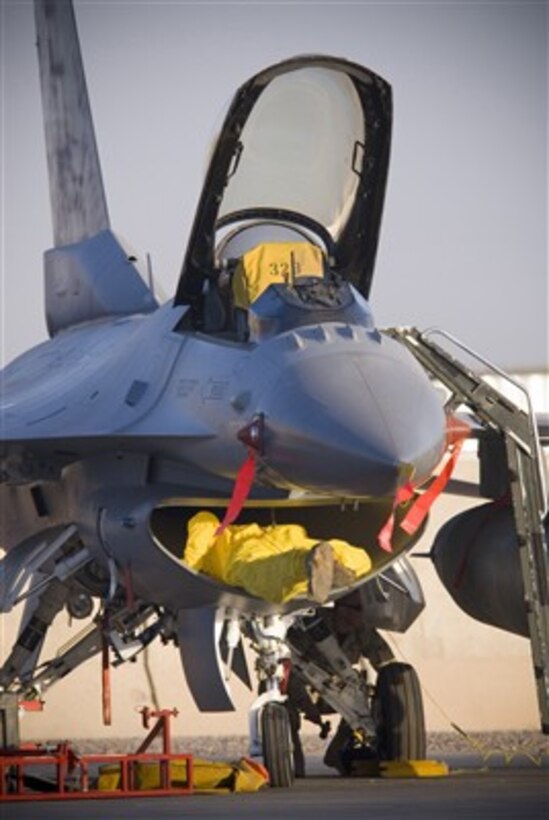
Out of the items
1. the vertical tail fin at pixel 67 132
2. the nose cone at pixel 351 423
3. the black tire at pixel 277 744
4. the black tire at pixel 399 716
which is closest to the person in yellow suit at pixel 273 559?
the nose cone at pixel 351 423

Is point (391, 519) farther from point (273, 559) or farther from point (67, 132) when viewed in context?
point (67, 132)

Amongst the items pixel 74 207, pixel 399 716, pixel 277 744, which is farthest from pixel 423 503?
pixel 74 207

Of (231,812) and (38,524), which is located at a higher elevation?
(38,524)

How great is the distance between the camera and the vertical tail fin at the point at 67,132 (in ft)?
70.5

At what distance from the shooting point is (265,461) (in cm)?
1542

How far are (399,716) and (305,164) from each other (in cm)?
416

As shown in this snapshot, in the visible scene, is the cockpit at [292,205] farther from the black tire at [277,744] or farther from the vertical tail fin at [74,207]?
the vertical tail fin at [74,207]

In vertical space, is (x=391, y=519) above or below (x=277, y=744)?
above

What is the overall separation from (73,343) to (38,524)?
1.94 m

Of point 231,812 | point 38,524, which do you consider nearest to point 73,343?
point 38,524

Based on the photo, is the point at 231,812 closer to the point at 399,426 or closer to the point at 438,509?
the point at 399,426

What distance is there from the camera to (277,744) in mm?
16781

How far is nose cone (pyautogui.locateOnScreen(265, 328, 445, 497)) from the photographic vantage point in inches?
589

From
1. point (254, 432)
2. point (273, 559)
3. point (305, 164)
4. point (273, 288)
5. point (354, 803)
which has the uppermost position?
point (305, 164)
